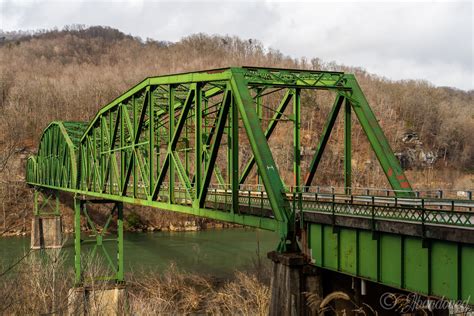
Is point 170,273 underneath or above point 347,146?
underneath

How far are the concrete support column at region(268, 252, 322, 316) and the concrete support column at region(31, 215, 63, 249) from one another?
50.8 metres

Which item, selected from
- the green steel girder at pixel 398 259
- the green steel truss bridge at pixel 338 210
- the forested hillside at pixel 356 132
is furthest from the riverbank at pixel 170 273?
the forested hillside at pixel 356 132

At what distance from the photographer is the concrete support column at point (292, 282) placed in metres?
17.3

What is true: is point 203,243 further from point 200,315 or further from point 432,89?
point 432,89

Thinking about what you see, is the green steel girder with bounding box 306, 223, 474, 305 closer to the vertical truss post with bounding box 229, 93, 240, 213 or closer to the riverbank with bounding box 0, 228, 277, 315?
the riverbank with bounding box 0, 228, 277, 315

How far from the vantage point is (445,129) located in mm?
134750

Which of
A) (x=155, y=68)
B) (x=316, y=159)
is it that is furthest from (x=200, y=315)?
(x=155, y=68)

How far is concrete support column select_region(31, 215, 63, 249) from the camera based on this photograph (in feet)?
211

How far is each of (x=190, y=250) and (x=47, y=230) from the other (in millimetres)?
20069

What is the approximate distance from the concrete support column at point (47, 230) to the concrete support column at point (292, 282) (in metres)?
Result: 50.8

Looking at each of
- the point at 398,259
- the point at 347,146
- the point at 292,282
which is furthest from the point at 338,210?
the point at 347,146

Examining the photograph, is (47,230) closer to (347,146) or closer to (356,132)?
(347,146)

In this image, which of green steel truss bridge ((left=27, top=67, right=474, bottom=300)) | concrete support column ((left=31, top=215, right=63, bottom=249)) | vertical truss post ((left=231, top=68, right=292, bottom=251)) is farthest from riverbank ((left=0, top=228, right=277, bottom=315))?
green steel truss bridge ((left=27, top=67, right=474, bottom=300))

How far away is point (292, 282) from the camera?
1762 cm
